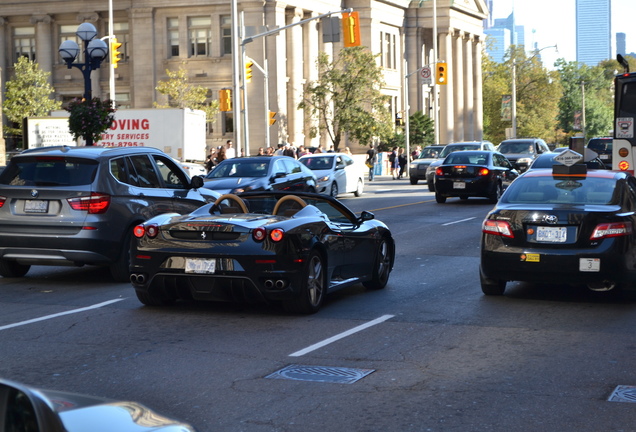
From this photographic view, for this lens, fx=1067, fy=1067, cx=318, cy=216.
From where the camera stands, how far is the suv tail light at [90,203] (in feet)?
41.9

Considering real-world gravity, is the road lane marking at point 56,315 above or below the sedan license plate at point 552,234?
below

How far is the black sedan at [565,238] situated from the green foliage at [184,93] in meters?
51.3

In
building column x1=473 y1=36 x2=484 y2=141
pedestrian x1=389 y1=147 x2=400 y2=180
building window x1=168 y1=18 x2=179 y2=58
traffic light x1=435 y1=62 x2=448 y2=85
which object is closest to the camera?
traffic light x1=435 y1=62 x2=448 y2=85

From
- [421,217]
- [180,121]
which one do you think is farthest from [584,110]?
[421,217]

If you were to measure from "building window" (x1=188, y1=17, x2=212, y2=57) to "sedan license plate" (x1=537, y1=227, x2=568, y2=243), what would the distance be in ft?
188

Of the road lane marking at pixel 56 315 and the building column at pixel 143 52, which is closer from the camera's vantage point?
the road lane marking at pixel 56 315

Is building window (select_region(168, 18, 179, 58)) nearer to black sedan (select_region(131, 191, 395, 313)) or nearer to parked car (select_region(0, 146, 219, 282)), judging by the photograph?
parked car (select_region(0, 146, 219, 282))

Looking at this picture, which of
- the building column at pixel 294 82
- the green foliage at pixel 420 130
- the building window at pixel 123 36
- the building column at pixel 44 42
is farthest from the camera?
the green foliage at pixel 420 130

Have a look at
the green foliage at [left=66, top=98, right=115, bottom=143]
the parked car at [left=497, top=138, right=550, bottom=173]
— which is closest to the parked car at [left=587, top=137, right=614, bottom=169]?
the parked car at [left=497, top=138, right=550, bottom=173]

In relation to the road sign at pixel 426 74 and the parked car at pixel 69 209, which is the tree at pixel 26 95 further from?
the parked car at pixel 69 209

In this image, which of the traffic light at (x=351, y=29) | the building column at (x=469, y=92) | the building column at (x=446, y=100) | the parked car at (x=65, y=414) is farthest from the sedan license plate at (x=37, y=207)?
the building column at (x=469, y=92)

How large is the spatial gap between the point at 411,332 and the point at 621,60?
1305 centimetres

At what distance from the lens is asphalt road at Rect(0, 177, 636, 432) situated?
265 inches

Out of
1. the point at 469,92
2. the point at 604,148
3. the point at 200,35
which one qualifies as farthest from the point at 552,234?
the point at 469,92
